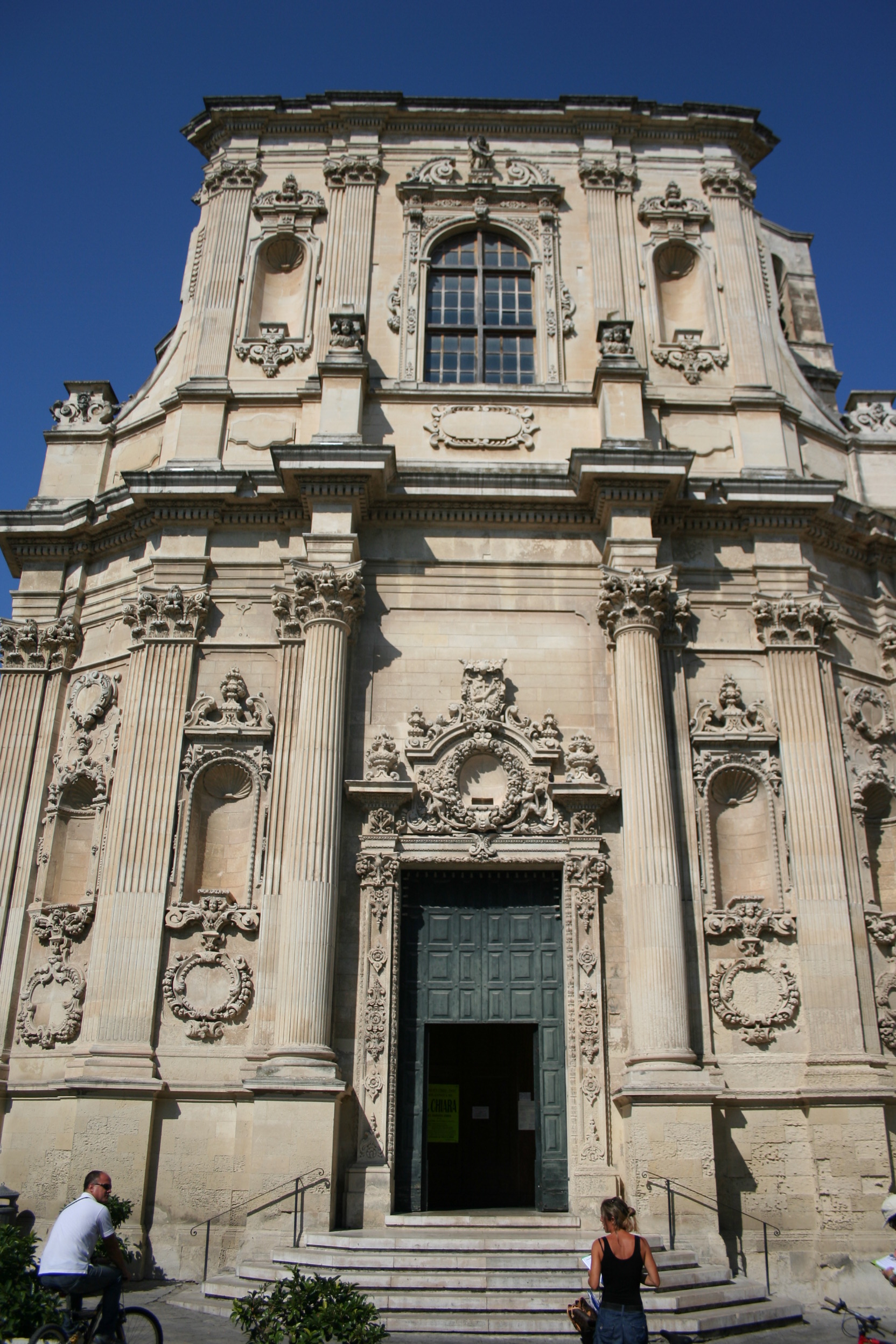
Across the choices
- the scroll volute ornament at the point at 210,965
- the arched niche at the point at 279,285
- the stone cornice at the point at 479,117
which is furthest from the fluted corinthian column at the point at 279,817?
the stone cornice at the point at 479,117

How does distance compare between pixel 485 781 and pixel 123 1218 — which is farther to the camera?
pixel 485 781

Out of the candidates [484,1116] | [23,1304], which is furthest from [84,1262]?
[484,1116]

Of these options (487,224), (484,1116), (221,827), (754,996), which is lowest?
(484,1116)

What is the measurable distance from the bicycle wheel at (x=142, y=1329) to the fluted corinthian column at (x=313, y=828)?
4.60m

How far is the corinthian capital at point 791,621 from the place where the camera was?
16.5 meters

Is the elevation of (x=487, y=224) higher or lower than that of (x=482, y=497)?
higher

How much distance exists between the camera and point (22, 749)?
1727 cm

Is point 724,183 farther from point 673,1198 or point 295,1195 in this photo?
point 295,1195

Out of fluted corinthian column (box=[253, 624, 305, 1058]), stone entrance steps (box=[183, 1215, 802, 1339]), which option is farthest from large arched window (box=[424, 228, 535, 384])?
stone entrance steps (box=[183, 1215, 802, 1339])

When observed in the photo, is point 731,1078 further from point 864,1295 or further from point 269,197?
point 269,197

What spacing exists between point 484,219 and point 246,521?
7.10 meters

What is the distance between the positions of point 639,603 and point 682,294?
6.81m

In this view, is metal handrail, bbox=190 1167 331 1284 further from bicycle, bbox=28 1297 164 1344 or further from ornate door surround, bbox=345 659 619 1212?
bicycle, bbox=28 1297 164 1344

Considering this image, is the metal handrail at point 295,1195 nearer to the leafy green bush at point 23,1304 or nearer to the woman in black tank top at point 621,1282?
the leafy green bush at point 23,1304
